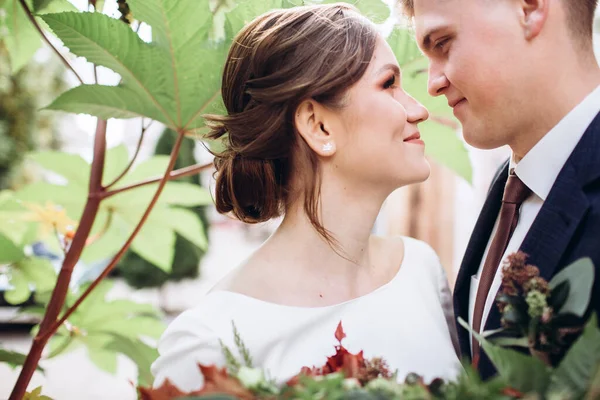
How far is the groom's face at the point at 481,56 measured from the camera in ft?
4.60

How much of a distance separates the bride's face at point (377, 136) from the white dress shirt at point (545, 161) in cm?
24

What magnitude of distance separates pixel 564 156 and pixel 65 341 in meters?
1.44

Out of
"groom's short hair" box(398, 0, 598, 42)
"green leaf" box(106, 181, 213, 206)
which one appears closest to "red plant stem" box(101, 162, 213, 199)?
"green leaf" box(106, 181, 213, 206)

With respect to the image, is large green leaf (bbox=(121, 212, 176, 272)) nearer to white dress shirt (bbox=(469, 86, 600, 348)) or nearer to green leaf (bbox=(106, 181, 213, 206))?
green leaf (bbox=(106, 181, 213, 206))

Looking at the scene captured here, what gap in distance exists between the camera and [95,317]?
6.30 feet

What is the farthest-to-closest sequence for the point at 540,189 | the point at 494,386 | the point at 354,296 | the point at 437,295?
the point at 437,295
the point at 354,296
the point at 540,189
the point at 494,386

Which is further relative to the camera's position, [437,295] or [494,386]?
[437,295]

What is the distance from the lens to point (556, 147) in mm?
1360

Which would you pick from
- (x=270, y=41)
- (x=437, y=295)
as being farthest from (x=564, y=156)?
(x=270, y=41)

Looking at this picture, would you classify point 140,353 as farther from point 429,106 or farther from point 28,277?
point 429,106

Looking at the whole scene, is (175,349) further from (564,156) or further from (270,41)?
(564,156)

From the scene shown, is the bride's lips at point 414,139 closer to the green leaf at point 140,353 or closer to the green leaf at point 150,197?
the green leaf at point 150,197

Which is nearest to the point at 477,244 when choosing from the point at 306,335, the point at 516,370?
the point at 306,335

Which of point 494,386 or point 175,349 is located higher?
point 494,386
